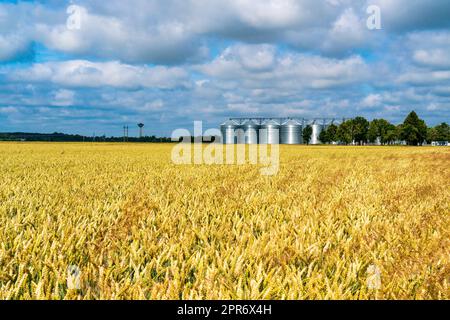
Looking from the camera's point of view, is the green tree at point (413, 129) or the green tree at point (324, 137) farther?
the green tree at point (324, 137)

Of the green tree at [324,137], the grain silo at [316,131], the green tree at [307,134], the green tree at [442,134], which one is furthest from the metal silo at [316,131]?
the green tree at [442,134]

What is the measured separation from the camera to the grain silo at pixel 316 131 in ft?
479

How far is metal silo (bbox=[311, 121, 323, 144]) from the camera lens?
146125mm

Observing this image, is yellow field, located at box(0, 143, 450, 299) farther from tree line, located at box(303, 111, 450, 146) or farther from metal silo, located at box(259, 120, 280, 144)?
metal silo, located at box(259, 120, 280, 144)

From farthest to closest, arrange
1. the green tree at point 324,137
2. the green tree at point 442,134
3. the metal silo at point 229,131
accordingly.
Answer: the green tree at point 442,134 < the green tree at point 324,137 < the metal silo at point 229,131

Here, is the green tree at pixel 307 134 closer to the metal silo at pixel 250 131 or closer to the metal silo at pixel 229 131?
the metal silo at pixel 250 131

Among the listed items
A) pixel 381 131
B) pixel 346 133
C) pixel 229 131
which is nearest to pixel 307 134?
pixel 346 133

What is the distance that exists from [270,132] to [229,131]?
47.3ft

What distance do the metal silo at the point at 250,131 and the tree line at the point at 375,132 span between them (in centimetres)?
1802
